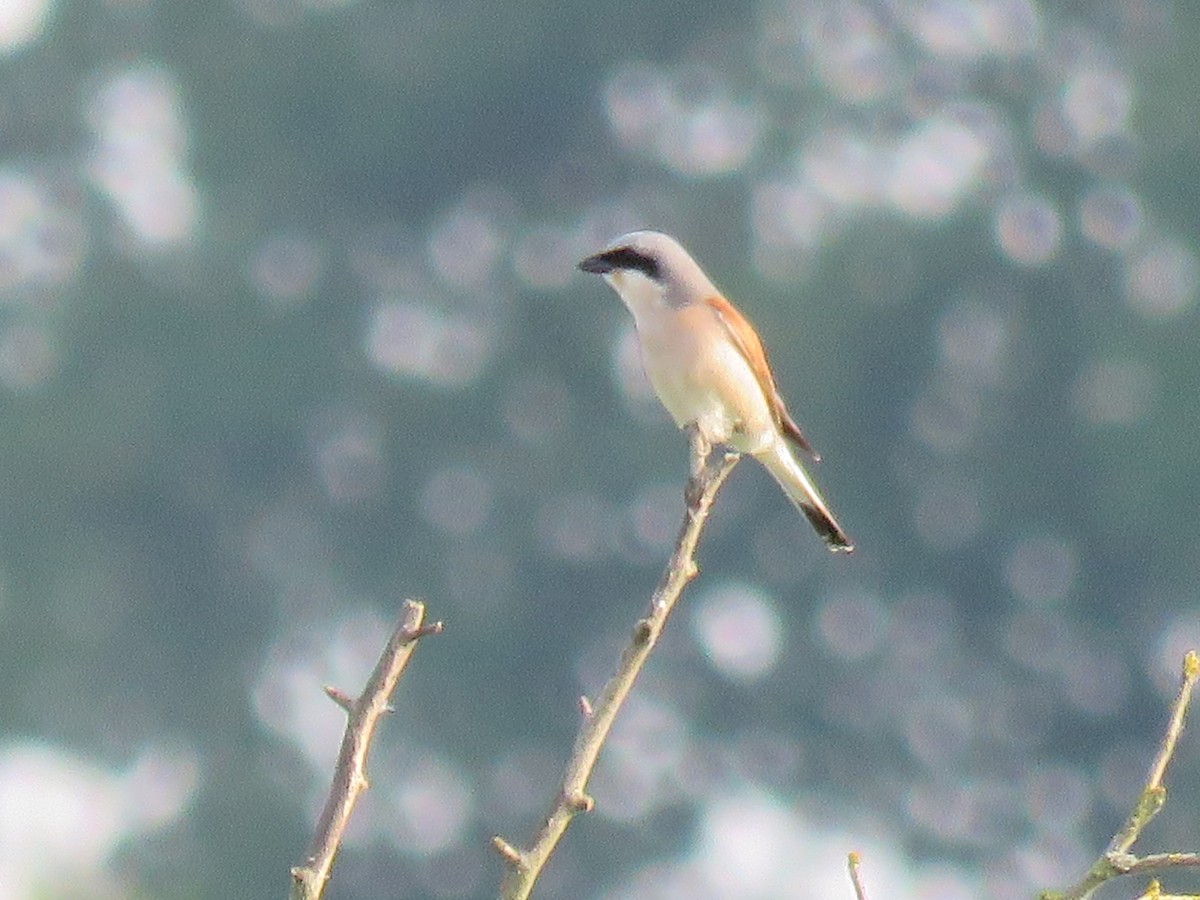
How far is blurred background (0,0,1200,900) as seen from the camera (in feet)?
87.4

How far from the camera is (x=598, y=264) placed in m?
5.83

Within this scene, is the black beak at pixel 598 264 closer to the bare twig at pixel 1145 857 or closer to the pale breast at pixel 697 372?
the pale breast at pixel 697 372

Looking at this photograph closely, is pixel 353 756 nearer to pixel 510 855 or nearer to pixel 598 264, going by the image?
pixel 510 855

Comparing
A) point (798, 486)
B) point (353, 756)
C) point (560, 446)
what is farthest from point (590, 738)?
point (560, 446)

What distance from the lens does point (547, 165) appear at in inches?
1268

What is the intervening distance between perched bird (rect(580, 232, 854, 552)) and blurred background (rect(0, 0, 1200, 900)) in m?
18.2

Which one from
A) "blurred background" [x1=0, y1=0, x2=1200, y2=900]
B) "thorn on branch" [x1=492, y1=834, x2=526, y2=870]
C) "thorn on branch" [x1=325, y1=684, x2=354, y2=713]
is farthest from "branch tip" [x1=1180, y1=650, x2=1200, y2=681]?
"blurred background" [x1=0, y1=0, x2=1200, y2=900]

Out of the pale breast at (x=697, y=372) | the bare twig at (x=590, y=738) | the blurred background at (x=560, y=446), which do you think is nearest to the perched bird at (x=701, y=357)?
the pale breast at (x=697, y=372)

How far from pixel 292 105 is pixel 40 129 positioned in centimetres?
269

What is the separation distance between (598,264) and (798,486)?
0.61m

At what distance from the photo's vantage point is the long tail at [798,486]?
233 inches

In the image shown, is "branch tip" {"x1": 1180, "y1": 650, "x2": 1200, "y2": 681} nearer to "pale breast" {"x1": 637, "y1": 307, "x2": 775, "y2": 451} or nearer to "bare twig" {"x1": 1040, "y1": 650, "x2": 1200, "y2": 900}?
"bare twig" {"x1": 1040, "y1": 650, "x2": 1200, "y2": 900}

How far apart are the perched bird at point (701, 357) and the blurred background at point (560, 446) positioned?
18.2 meters

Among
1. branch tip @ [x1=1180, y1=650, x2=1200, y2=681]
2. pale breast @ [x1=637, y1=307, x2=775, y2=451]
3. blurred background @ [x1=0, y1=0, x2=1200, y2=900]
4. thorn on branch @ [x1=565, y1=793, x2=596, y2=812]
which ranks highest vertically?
blurred background @ [x1=0, y1=0, x2=1200, y2=900]
